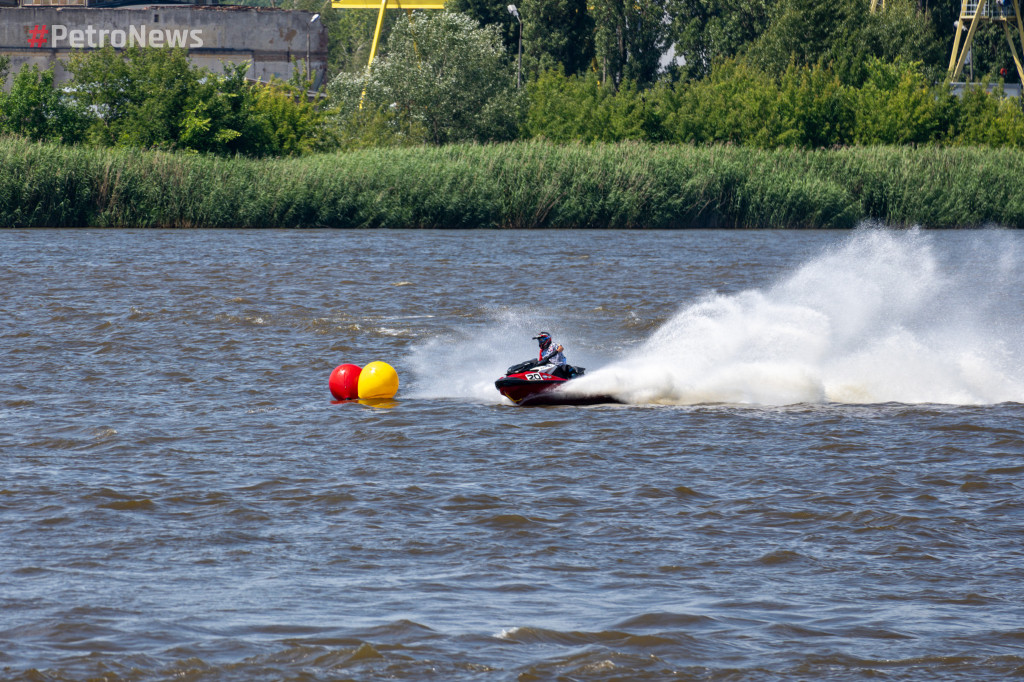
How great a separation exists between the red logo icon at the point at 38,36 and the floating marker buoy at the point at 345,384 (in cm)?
7138

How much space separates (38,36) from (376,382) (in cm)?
7190

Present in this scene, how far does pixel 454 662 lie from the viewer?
8.77 metres

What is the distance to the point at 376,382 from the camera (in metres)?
18.5

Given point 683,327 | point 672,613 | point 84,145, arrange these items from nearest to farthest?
point 672,613 → point 683,327 → point 84,145

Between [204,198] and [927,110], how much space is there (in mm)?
39970

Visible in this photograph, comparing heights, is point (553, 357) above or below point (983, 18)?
below

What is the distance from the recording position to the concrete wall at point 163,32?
82.8 metres

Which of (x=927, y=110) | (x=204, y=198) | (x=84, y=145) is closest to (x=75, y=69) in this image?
(x=84, y=145)

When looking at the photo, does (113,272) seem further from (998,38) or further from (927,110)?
(998,38)

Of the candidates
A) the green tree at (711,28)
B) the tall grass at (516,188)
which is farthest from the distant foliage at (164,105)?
the green tree at (711,28)

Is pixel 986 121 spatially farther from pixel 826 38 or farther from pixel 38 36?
pixel 38 36

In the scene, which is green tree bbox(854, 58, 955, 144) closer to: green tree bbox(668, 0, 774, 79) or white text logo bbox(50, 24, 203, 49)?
green tree bbox(668, 0, 774, 79)

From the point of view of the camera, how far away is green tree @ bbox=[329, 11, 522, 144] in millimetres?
71250

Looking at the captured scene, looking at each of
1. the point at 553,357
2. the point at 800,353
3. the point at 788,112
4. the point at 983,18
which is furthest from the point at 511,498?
the point at 983,18
